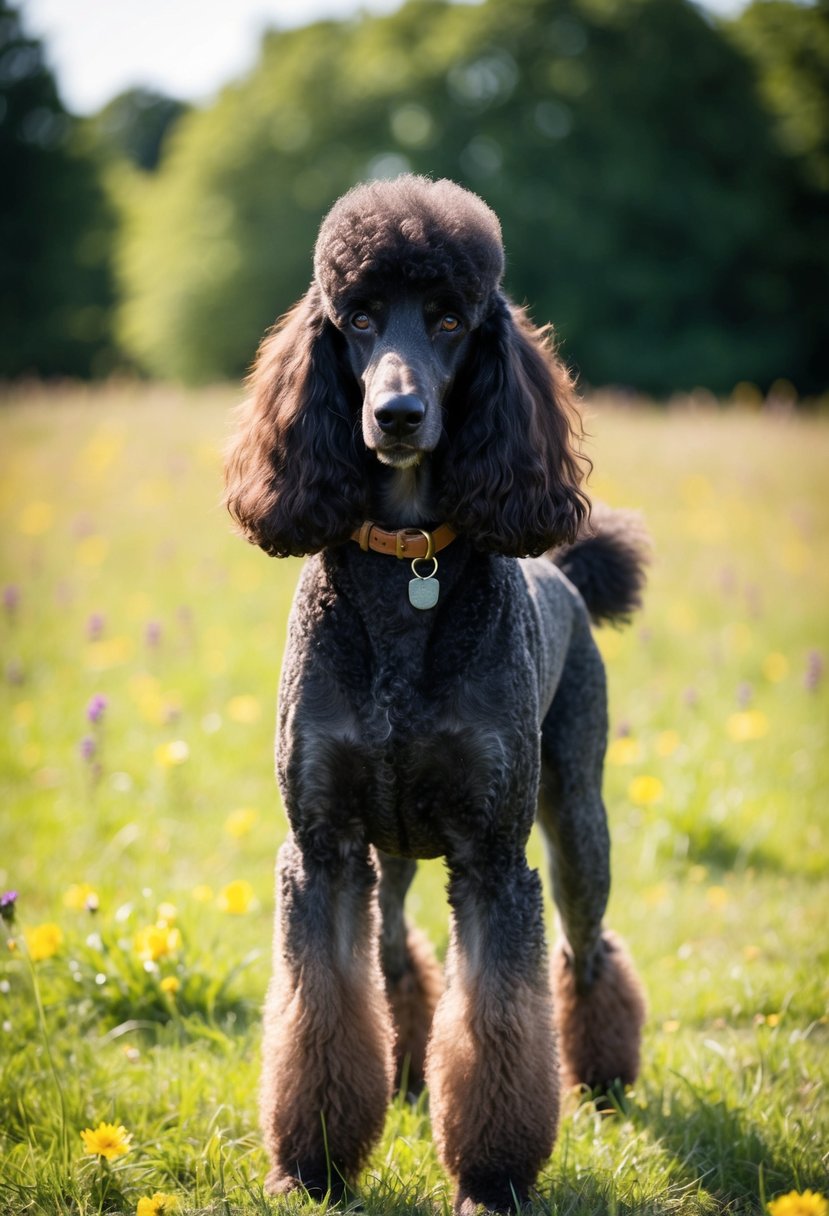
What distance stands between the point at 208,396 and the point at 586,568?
8034 mm

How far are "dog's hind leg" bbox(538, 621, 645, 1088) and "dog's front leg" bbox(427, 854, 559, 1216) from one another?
518mm

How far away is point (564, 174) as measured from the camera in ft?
81.3

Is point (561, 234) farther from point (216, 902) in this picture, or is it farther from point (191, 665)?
point (216, 902)

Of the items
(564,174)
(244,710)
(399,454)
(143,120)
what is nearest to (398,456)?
(399,454)

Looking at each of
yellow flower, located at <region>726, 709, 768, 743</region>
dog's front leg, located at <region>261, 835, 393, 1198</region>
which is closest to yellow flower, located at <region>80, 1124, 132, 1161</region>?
dog's front leg, located at <region>261, 835, 393, 1198</region>

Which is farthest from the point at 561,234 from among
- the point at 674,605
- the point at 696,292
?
the point at 674,605

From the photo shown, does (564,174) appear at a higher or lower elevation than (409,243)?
higher

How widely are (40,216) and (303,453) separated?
93.7 ft

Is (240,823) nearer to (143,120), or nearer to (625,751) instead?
(625,751)

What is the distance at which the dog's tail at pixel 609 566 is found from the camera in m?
3.35

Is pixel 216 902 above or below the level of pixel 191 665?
below

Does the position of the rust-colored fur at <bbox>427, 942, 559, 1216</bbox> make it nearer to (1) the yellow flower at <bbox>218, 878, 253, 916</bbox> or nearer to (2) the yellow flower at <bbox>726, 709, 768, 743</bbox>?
(1) the yellow flower at <bbox>218, 878, 253, 916</bbox>

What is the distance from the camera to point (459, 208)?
2340 millimetres

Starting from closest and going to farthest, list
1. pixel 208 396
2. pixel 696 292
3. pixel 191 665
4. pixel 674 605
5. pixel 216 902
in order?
pixel 216 902 → pixel 191 665 → pixel 674 605 → pixel 208 396 → pixel 696 292
